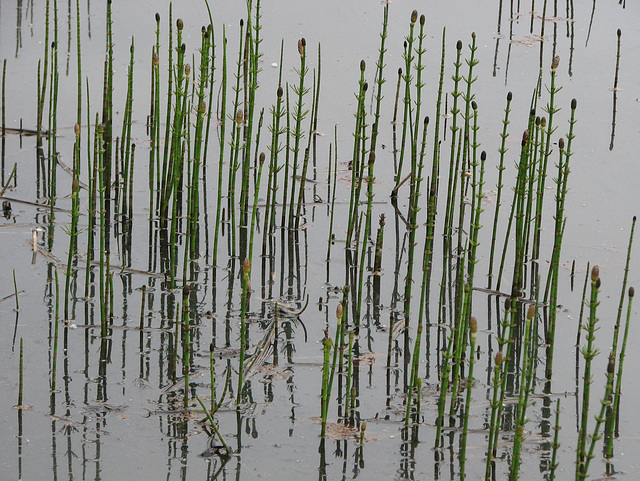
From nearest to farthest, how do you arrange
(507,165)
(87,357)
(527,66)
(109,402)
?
(109,402) < (87,357) < (507,165) < (527,66)

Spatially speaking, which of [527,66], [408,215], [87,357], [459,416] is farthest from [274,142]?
[527,66]

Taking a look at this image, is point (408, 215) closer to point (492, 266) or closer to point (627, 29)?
point (492, 266)

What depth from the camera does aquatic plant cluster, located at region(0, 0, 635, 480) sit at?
2232 mm

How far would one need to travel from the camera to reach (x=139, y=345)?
8.55 ft

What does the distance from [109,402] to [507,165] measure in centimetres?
218

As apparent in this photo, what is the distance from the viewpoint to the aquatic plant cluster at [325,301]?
87.9 inches

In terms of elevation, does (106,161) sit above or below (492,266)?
above

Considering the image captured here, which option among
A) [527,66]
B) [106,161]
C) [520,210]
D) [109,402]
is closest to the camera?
[109,402]

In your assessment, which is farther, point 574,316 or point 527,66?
point 527,66

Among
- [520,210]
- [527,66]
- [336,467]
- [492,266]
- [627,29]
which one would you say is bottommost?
[336,467]

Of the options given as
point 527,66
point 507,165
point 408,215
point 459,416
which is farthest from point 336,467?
point 527,66

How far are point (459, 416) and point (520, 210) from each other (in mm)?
795

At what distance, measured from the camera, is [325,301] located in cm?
295

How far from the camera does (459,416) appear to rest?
2371mm
